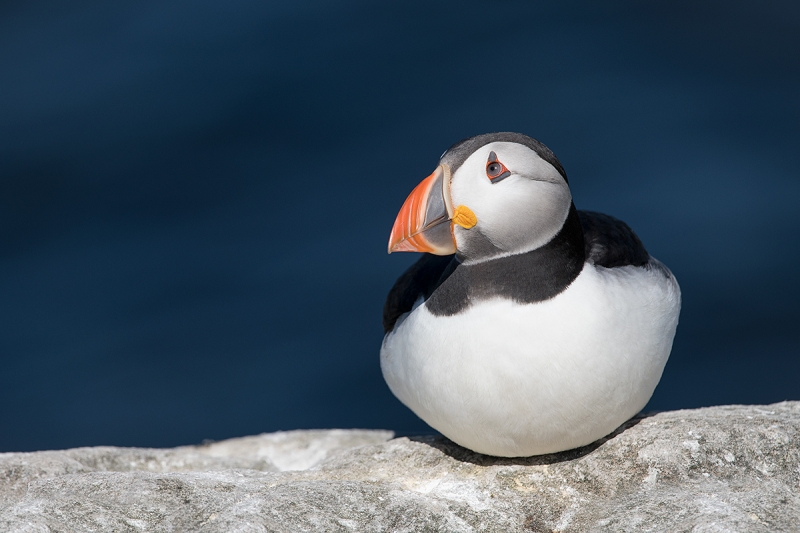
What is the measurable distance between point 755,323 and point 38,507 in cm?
865

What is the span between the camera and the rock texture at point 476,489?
457 centimetres

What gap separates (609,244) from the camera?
17.1 ft

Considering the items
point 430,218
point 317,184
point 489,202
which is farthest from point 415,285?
point 317,184

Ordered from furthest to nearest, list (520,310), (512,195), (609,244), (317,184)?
(317,184) → (609,244) → (520,310) → (512,195)

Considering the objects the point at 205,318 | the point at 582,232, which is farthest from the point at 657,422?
the point at 205,318

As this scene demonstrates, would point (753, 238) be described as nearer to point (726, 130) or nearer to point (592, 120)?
point (726, 130)

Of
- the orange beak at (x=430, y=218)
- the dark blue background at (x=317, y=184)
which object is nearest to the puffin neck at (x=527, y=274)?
the orange beak at (x=430, y=218)

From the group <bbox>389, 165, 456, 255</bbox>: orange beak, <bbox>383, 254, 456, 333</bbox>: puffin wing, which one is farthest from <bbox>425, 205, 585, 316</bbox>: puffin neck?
<bbox>383, 254, 456, 333</bbox>: puffin wing

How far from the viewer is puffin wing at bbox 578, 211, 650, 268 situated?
202 inches

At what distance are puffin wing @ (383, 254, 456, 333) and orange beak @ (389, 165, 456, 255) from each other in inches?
16.7

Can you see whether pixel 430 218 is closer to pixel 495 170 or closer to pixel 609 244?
pixel 495 170

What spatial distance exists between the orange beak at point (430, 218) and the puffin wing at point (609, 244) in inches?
32.7

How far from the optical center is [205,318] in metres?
11.5

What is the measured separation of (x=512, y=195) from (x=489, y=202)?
0.12 m
